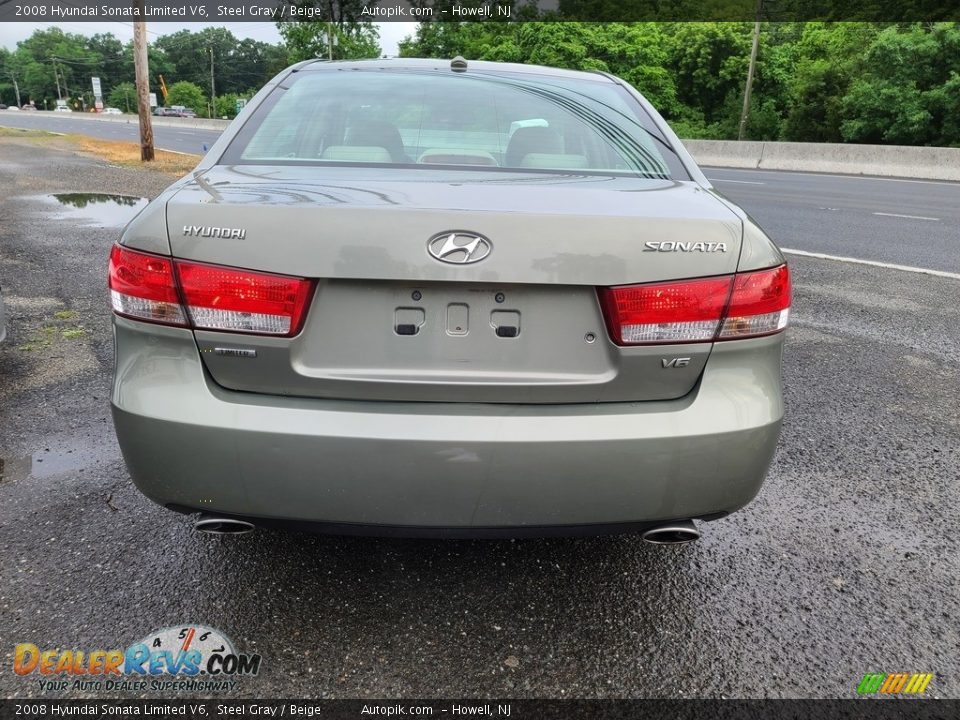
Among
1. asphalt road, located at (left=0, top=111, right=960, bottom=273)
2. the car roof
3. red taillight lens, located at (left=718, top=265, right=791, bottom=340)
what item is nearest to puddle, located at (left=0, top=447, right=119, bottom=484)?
the car roof

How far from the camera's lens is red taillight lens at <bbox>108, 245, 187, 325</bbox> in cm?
188

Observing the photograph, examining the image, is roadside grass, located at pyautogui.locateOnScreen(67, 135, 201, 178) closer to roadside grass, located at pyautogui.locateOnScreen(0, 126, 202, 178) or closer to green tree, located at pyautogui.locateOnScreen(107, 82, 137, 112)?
roadside grass, located at pyautogui.locateOnScreen(0, 126, 202, 178)

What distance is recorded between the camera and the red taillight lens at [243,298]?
1822 mm

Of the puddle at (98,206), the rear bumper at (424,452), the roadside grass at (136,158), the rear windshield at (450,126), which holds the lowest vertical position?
the roadside grass at (136,158)

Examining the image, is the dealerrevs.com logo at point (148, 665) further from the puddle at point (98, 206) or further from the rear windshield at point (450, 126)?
the puddle at point (98, 206)

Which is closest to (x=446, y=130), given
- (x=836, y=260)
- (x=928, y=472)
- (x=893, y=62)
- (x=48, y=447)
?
(x=48, y=447)

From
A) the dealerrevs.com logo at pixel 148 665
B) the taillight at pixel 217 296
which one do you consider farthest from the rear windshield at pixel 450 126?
the dealerrevs.com logo at pixel 148 665

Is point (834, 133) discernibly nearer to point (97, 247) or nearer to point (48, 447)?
point (97, 247)

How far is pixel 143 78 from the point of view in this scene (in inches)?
741

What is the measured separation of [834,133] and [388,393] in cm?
4399

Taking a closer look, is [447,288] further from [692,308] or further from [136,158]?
[136,158]

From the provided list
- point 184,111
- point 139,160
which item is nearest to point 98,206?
point 139,160

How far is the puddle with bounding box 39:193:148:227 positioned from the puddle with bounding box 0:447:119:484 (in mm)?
6858

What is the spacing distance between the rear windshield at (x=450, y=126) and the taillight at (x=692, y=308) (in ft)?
2.33
